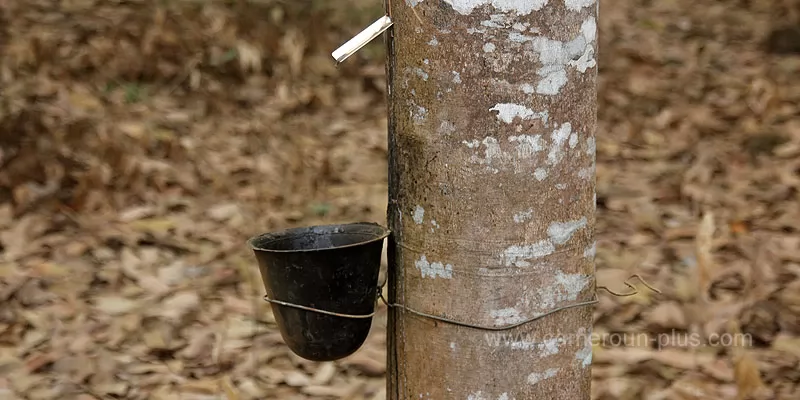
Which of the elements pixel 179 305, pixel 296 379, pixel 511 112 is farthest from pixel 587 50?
pixel 179 305

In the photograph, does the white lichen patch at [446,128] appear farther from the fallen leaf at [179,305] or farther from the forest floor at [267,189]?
the fallen leaf at [179,305]

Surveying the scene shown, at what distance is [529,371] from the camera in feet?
5.22

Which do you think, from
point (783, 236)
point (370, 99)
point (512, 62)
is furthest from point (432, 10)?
point (370, 99)

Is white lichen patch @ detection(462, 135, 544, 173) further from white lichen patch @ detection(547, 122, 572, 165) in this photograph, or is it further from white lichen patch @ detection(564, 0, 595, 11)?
white lichen patch @ detection(564, 0, 595, 11)

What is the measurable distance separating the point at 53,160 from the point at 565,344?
9.55 feet

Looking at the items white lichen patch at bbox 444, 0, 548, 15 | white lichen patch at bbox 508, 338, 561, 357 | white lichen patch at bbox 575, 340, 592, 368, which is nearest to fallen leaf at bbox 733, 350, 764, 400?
white lichen patch at bbox 575, 340, 592, 368

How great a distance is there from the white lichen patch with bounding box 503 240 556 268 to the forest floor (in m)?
1.22

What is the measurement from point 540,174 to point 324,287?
1.42ft

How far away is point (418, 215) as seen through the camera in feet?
5.26

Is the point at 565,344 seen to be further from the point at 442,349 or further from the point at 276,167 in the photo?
the point at 276,167

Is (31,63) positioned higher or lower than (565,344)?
higher

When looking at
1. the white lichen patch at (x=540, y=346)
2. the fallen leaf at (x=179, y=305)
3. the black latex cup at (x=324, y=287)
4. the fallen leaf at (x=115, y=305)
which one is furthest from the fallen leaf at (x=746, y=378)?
the fallen leaf at (x=115, y=305)

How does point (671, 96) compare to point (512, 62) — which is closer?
point (512, 62)

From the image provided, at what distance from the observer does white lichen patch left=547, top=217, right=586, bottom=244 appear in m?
1.56
